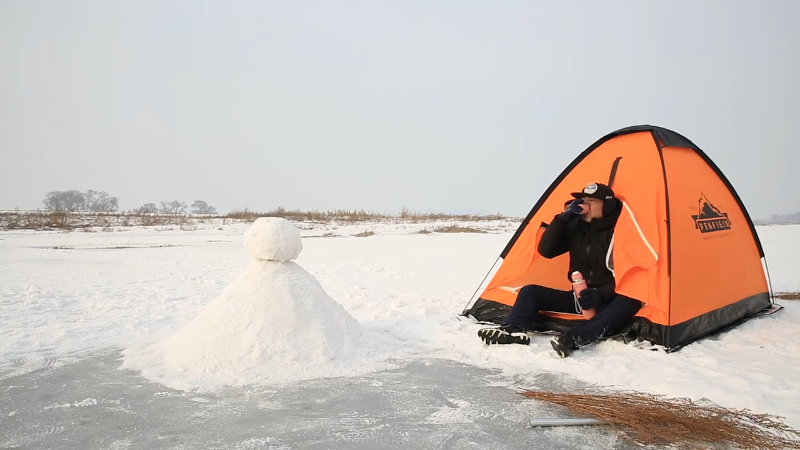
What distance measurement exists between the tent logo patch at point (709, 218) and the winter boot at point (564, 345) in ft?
5.78

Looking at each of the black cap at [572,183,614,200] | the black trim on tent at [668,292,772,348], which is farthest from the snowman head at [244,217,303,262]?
the black trim on tent at [668,292,772,348]

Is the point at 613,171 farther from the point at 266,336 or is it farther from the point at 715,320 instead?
the point at 266,336

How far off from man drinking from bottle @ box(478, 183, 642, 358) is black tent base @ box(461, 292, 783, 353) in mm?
111

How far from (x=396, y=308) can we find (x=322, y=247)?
27.3 feet

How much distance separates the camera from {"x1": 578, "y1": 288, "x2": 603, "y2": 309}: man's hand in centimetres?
446

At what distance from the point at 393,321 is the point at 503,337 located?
1.36 metres

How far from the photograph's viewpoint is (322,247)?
13.8 metres

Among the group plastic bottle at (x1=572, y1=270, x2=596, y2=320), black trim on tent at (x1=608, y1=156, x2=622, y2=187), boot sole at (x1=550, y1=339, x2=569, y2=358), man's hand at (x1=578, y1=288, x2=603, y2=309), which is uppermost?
black trim on tent at (x1=608, y1=156, x2=622, y2=187)

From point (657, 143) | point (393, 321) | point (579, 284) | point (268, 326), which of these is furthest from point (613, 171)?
point (268, 326)

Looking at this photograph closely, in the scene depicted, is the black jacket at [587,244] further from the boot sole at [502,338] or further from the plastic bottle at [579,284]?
the boot sole at [502,338]

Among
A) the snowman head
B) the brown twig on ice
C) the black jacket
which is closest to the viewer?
the brown twig on ice

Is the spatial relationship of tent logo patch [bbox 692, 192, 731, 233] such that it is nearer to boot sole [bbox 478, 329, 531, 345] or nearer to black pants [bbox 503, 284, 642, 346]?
black pants [bbox 503, 284, 642, 346]

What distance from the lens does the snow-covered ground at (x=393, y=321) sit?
3.43 meters

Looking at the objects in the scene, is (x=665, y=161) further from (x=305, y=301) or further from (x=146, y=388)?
(x=146, y=388)
